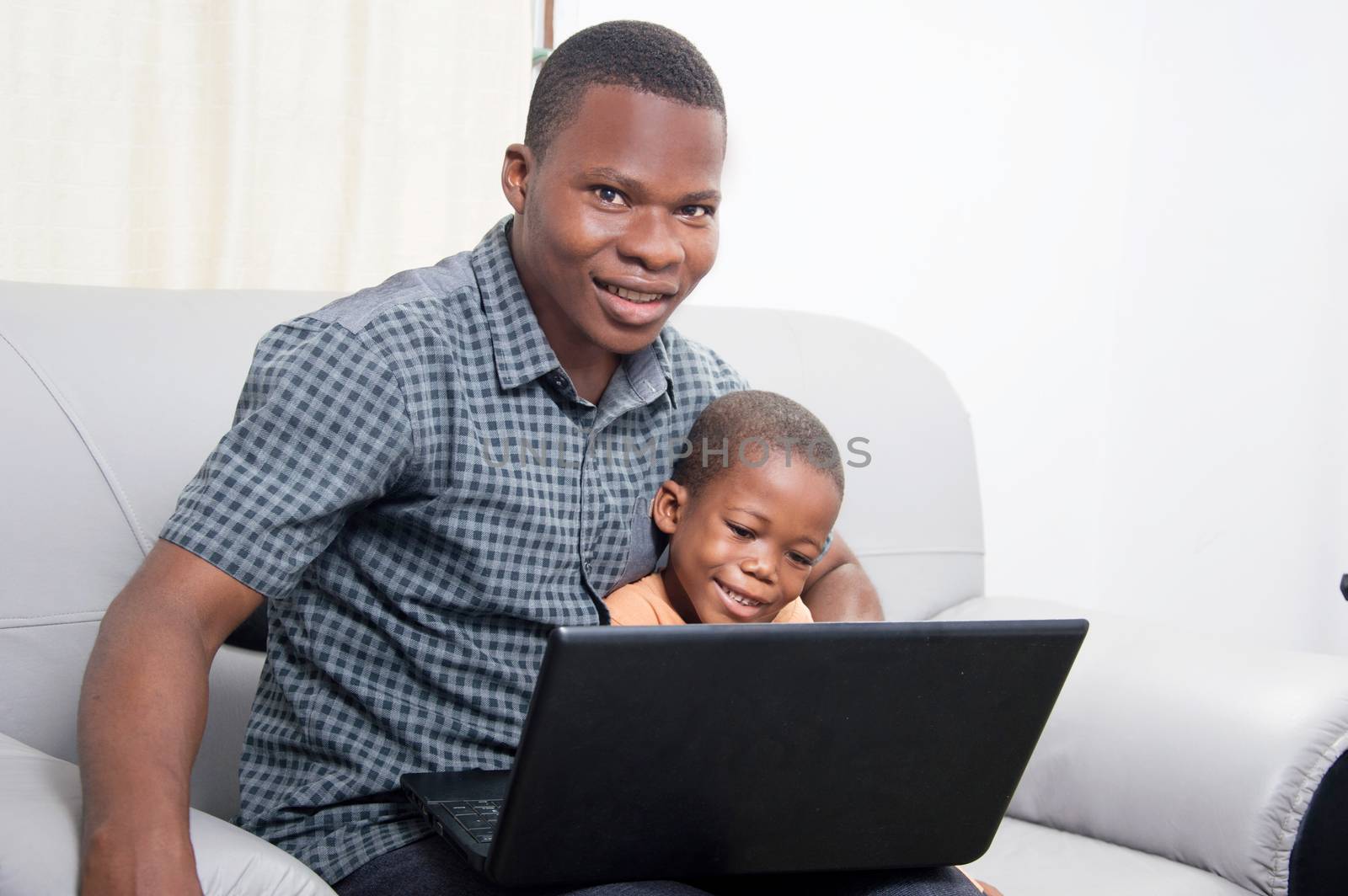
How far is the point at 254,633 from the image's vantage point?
130cm

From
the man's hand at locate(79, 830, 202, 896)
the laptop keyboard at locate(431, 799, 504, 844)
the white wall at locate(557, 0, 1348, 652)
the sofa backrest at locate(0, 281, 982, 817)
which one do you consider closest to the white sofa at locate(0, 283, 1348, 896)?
the sofa backrest at locate(0, 281, 982, 817)

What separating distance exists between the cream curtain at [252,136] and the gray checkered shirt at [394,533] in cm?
85

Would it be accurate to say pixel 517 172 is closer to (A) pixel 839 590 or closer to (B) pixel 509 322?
(B) pixel 509 322

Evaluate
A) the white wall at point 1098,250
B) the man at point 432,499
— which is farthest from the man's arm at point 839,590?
the white wall at point 1098,250

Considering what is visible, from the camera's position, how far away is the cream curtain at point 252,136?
167 centimetres

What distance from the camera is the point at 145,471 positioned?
1.22 metres

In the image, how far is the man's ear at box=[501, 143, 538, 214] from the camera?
112 cm

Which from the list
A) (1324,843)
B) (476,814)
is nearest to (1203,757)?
(1324,843)

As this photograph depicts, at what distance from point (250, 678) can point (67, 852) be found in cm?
52

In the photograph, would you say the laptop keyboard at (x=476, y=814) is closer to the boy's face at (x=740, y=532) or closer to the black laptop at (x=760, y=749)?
the black laptop at (x=760, y=749)

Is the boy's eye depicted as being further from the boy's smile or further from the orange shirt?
the orange shirt

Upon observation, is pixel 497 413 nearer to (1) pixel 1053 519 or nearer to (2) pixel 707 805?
(2) pixel 707 805

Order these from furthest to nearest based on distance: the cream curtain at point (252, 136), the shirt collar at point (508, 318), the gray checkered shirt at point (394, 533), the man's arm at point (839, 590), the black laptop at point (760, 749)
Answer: the cream curtain at point (252, 136), the man's arm at point (839, 590), the shirt collar at point (508, 318), the gray checkered shirt at point (394, 533), the black laptop at point (760, 749)

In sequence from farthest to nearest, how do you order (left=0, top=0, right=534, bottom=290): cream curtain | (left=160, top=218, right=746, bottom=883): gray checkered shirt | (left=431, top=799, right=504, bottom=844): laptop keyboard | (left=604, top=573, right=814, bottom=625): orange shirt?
1. (left=0, top=0, right=534, bottom=290): cream curtain
2. (left=604, top=573, right=814, bottom=625): orange shirt
3. (left=160, top=218, right=746, bottom=883): gray checkered shirt
4. (left=431, top=799, right=504, bottom=844): laptop keyboard
